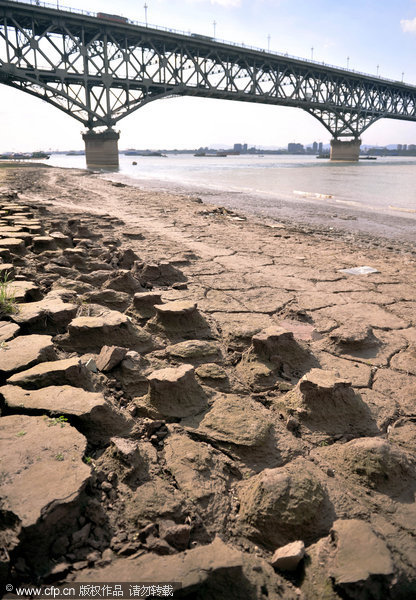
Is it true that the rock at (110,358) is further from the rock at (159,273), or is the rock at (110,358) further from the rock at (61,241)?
the rock at (61,241)

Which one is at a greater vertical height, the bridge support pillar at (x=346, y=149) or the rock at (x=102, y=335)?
the bridge support pillar at (x=346, y=149)

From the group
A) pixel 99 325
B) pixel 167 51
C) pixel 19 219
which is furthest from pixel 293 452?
pixel 167 51

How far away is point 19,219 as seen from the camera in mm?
5547

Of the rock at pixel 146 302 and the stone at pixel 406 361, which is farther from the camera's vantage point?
the rock at pixel 146 302

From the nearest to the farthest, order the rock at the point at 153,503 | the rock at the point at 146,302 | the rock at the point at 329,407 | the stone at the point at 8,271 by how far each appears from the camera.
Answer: the rock at the point at 153,503 → the rock at the point at 329,407 → the rock at the point at 146,302 → the stone at the point at 8,271

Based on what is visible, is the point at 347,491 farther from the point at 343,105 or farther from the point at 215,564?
the point at 343,105

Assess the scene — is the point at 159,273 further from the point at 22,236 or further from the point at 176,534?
the point at 176,534

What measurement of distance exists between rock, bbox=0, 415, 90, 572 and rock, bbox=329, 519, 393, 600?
2.34 ft

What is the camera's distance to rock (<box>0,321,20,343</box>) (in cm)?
208

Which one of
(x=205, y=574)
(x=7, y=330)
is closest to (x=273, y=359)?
(x=205, y=574)

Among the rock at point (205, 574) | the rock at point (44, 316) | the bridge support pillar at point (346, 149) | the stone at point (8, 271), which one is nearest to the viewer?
the rock at point (205, 574)

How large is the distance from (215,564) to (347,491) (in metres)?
0.57

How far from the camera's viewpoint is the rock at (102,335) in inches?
90.3

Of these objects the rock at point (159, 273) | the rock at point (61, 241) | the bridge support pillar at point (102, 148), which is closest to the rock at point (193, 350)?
the rock at point (159, 273)
